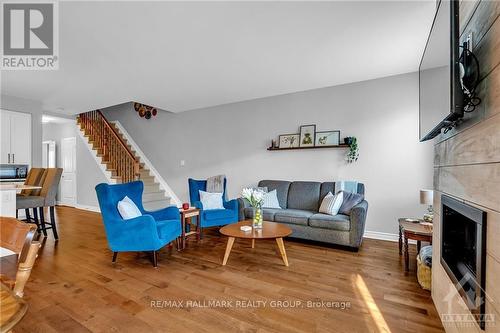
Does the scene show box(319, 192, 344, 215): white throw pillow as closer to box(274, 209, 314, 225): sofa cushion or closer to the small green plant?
box(274, 209, 314, 225): sofa cushion

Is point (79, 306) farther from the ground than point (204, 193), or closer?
Result: closer

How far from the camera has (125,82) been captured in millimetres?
3818

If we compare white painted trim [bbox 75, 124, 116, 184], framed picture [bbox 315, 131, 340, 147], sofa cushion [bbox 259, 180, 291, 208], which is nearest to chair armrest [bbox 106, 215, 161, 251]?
sofa cushion [bbox 259, 180, 291, 208]

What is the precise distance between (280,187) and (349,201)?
121cm

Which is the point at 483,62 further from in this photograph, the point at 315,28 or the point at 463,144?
the point at 315,28

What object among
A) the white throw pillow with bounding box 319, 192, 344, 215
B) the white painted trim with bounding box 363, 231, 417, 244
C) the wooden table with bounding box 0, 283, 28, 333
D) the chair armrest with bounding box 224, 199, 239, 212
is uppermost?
the wooden table with bounding box 0, 283, 28, 333

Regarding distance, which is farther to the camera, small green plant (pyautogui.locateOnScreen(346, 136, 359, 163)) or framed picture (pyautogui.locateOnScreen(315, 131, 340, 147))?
framed picture (pyautogui.locateOnScreen(315, 131, 340, 147))

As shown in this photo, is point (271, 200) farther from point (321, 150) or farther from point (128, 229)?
point (128, 229)

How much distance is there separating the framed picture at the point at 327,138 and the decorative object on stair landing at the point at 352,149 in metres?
0.17

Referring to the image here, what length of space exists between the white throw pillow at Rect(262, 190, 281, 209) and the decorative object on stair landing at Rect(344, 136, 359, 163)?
4.40ft

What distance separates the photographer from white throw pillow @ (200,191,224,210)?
4.09m

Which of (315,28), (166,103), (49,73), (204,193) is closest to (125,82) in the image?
(49,73)

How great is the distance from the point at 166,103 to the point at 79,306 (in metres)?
3.98

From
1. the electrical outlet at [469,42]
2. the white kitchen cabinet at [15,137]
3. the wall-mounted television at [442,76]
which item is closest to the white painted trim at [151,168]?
the white kitchen cabinet at [15,137]
